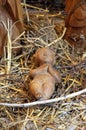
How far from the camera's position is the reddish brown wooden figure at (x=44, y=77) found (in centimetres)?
98

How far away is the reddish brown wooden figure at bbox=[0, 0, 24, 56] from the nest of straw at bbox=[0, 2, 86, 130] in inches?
1.6

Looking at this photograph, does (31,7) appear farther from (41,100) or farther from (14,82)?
(41,100)

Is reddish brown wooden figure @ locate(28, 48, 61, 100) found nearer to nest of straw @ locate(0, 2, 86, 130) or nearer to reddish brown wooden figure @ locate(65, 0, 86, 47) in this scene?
nest of straw @ locate(0, 2, 86, 130)

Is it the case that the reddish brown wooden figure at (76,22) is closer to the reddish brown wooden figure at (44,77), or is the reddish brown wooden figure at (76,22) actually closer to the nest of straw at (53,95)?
the nest of straw at (53,95)

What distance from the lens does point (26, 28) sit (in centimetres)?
138

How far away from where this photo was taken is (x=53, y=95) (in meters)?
1.04

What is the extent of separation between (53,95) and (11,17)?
0.37 m

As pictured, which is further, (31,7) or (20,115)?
(31,7)

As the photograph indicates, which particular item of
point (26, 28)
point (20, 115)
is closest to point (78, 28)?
point (26, 28)

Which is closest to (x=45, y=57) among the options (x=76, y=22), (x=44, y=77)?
(x=44, y=77)

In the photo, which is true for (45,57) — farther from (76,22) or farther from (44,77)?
(76,22)

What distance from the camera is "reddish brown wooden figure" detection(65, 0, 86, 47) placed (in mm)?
1211

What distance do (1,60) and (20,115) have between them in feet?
0.99

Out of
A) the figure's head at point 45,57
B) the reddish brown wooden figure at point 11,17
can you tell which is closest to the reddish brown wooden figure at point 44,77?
the figure's head at point 45,57
